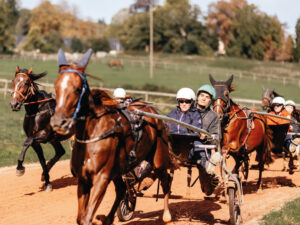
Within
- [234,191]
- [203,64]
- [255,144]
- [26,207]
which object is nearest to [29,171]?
[26,207]

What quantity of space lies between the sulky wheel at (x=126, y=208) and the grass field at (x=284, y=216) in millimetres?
1951

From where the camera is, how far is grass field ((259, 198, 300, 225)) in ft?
22.1

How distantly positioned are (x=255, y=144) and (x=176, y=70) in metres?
46.7

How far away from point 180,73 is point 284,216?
46.9 meters

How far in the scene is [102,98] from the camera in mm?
5445

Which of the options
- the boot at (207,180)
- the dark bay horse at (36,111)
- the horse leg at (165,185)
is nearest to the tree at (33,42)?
the dark bay horse at (36,111)

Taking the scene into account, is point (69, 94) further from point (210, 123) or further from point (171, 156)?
point (210, 123)

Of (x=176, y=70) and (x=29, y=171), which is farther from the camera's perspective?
(x=176, y=70)

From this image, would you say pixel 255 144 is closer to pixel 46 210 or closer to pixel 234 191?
pixel 234 191

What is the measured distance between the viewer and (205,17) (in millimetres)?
82500

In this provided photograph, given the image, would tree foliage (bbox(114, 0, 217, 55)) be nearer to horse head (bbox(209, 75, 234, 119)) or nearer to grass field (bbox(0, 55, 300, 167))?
grass field (bbox(0, 55, 300, 167))

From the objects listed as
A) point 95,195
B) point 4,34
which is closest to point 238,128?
point 95,195

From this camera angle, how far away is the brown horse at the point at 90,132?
15.0ft

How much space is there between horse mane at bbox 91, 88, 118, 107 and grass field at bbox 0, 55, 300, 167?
1624 centimetres
